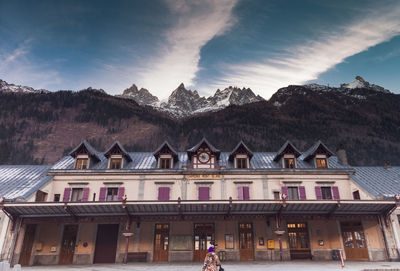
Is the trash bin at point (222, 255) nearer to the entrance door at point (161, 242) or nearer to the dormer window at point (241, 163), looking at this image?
the entrance door at point (161, 242)

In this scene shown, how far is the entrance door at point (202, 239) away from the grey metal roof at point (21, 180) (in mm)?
14944

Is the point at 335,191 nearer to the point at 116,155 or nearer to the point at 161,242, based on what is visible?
the point at 161,242

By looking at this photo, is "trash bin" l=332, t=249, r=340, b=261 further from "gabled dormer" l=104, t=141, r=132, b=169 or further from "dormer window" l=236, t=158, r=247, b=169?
"gabled dormer" l=104, t=141, r=132, b=169

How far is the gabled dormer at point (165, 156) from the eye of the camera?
86.1 ft

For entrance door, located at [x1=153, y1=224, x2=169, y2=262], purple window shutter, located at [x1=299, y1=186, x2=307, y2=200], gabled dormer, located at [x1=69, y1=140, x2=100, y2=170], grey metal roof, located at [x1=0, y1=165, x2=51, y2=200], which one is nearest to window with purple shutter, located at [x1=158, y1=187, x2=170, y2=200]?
entrance door, located at [x1=153, y1=224, x2=169, y2=262]

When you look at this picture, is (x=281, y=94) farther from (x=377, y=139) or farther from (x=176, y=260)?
(x=176, y=260)

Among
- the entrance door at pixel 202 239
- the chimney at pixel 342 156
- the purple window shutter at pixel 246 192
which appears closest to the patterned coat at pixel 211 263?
the entrance door at pixel 202 239

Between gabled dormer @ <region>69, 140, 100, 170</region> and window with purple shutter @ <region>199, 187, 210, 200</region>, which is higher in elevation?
gabled dormer @ <region>69, 140, 100, 170</region>

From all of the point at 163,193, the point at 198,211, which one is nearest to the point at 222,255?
the point at 198,211

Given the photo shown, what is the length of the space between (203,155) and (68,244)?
14834 millimetres

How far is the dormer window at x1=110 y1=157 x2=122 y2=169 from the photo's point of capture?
26263mm

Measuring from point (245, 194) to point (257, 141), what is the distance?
342 ft

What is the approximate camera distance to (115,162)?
86.9 feet

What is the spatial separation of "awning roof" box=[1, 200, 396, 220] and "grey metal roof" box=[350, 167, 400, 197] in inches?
130
